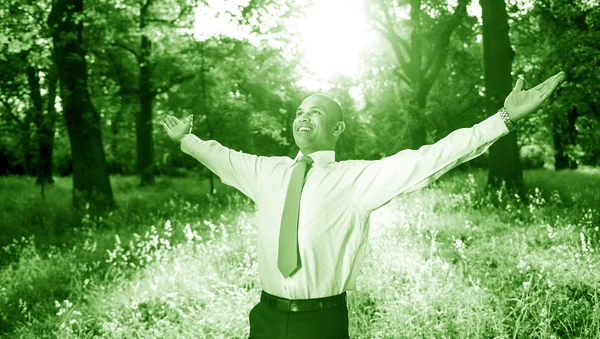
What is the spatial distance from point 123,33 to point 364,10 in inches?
388

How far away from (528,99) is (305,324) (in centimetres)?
176

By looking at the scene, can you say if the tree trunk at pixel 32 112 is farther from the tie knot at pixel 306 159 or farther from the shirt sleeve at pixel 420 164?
the shirt sleeve at pixel 420 164

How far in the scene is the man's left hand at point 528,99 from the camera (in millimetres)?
2537

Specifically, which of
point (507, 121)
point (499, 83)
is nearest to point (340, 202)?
point (507, 121)

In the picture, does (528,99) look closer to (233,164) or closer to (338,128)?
(338,128)

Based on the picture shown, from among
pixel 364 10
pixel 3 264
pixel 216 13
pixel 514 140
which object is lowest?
pixel 3 264

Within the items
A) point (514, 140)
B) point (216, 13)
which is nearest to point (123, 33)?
point (216, 13)

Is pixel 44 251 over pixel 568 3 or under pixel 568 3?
under

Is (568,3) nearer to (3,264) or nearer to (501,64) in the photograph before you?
(501,64)

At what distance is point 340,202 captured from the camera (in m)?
2.77

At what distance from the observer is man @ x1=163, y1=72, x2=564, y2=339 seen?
255 cm

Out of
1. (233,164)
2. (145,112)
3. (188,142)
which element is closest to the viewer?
(233,164)

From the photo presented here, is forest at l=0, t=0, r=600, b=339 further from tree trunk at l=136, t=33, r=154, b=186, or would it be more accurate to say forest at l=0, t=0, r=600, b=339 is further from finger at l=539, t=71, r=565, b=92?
finger at l=539, t=71, r=565, b=92

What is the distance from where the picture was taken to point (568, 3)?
32.0 ft
